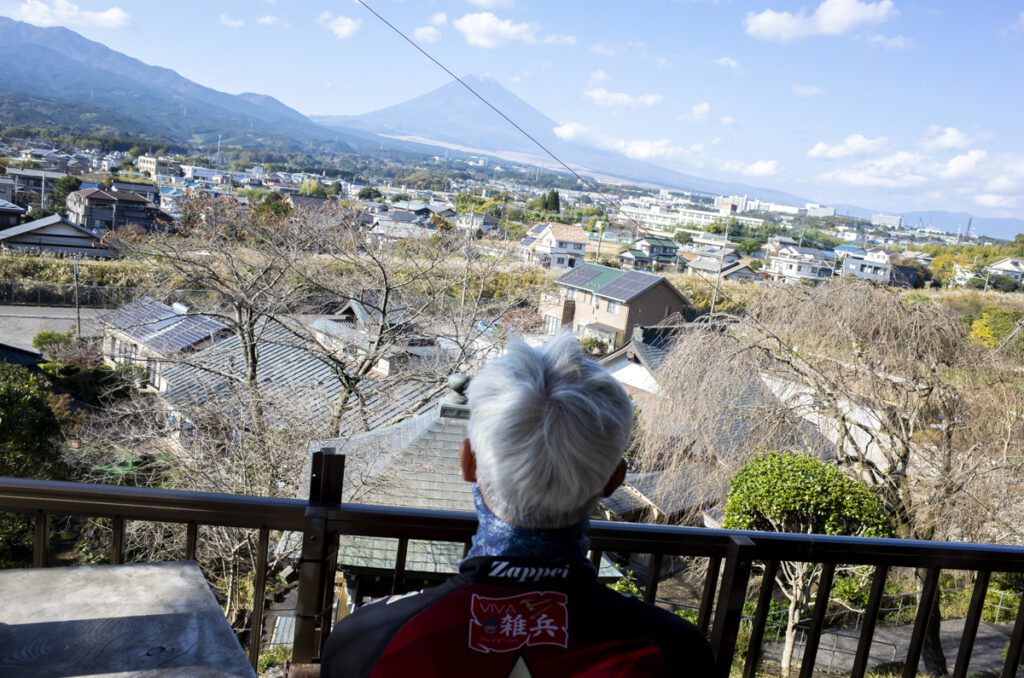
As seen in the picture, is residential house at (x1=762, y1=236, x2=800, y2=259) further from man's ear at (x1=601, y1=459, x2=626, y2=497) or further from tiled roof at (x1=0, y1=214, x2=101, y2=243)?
man's ear at (x1=601, y1=459, x2=626, y2=497)

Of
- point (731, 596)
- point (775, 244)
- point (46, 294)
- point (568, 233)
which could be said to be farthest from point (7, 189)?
point (775, 244)

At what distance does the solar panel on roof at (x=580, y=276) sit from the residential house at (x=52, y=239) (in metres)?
10.6

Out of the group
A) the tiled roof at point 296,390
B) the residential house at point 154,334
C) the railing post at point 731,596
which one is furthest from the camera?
the residential house at point 154,334

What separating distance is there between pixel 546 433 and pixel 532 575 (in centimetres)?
15

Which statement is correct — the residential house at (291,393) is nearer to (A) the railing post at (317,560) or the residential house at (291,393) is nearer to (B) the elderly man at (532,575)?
(A) the railing post at (317,560)

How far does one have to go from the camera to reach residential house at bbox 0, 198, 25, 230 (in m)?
17.7

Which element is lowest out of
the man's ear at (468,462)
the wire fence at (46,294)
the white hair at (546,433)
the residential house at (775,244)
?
the wire fence at (46,294)

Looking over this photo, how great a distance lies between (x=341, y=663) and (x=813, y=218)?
43780 millimetres

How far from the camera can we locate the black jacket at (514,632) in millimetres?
673

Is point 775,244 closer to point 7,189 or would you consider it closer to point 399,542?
point 7,189

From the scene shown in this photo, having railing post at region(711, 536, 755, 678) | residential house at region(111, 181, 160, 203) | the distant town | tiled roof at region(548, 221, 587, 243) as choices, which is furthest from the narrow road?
tiled roof at region(548, 221, 587, 243)

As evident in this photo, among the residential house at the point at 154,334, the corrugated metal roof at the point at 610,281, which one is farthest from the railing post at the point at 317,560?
the corrugated metal roof at the point at 610,281

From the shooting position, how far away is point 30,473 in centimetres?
620

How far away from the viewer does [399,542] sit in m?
1.16
